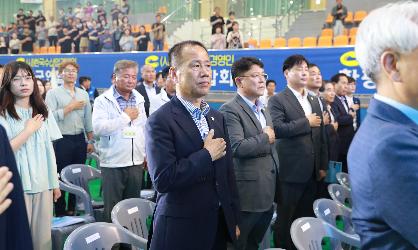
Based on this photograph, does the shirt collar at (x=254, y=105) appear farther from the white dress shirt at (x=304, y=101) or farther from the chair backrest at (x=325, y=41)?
the chair backrest at (x=325, y=41)

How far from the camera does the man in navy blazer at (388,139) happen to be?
911mm

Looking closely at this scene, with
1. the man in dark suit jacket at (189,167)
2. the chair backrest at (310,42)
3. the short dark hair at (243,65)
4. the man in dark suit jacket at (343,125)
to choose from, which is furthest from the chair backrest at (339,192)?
the chair backrest at (310,42)

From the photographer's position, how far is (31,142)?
2.96 m

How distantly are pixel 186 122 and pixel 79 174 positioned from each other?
240 centimetres

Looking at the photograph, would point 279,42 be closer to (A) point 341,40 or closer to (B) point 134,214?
(A) point 341,40

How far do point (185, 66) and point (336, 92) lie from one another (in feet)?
13.6

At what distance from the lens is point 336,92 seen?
5855 millimetres

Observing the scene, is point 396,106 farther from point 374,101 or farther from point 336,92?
point 336,92

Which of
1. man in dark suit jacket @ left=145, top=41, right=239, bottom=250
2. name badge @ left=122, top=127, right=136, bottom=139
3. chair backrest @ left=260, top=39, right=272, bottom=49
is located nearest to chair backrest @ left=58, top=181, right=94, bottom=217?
name badge @ left=122, top=127, right=136, bottom=139

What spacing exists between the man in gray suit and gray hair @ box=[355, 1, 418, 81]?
1.79 metres

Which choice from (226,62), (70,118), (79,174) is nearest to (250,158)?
(79,174)

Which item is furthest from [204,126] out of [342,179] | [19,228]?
[342,179]

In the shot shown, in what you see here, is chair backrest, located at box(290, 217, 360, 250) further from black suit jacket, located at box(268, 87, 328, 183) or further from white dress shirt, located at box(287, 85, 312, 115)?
white dress shirt, located at box(287, 85, 312, 115)

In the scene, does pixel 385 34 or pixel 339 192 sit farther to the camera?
pixel 339 192
